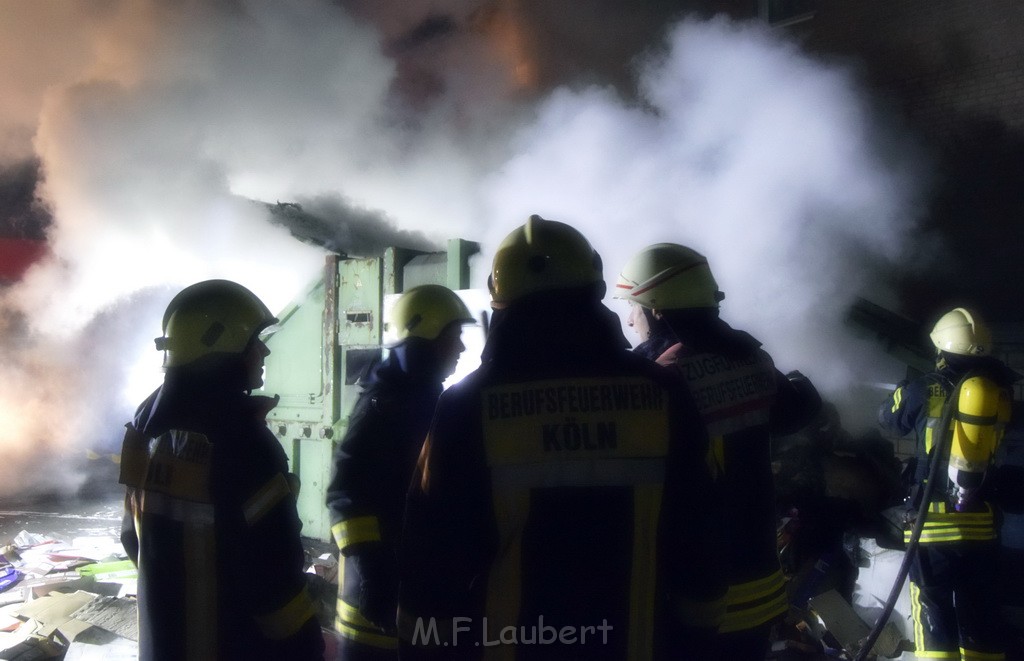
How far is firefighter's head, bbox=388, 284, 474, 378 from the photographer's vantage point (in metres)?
2.85

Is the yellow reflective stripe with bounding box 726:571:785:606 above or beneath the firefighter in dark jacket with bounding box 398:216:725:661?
beneath

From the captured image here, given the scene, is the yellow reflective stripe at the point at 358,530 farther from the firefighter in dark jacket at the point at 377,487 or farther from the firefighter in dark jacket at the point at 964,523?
the firefighter in dark jacket at the point at 964,523

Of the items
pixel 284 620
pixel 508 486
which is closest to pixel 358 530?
pixel 284 620

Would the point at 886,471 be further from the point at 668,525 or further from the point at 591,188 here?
the point at 668,525

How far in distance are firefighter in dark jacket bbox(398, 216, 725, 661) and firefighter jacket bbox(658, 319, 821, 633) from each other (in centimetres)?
70

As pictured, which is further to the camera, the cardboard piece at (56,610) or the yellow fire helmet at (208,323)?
the cardboard piece at (56,610)

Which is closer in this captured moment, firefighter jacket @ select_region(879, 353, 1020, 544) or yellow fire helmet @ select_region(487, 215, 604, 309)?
yellow fire helmet @ select_region(487, 215, 604, 309)

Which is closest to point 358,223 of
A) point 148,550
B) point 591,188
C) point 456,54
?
point 591,188

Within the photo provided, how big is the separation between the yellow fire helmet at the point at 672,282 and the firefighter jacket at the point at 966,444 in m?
2.19

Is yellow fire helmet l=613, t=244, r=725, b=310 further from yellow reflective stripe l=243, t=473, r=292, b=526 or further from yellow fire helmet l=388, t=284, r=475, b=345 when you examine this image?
yellow reflective stripe l=243, t=473, r=292, b=526

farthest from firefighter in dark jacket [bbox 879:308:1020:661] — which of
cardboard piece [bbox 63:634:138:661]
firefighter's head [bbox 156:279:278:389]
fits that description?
cardboard piece [bbox 63:634:138:661]

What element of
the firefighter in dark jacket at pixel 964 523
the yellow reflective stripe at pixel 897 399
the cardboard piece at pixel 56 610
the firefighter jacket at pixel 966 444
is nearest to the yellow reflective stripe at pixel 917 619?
the firefighter in dark jacket at pixel 964 523

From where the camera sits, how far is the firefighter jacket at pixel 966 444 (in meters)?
3.70

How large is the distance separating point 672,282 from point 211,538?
5.47 ft
